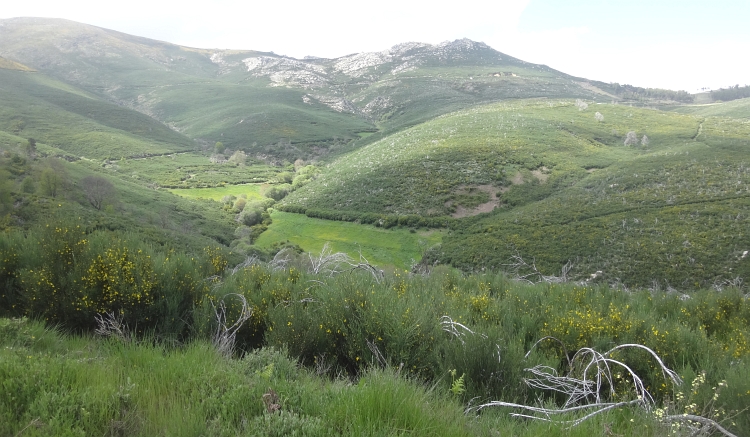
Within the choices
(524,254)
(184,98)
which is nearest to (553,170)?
(524,254)

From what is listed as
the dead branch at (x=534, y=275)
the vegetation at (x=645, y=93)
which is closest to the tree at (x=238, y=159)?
the dead branch at (x=534, y=275)

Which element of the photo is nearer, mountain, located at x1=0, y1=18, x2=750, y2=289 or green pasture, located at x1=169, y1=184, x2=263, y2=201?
mountain, located at x1=0, y1=18, x2=750, y2=289

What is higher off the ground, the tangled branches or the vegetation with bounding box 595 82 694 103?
the vegetation with bounding box 595 82 694 103

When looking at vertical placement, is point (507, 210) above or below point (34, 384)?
below

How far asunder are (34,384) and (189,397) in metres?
1.08

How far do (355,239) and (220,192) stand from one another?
148 feet

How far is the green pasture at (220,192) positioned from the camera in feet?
252

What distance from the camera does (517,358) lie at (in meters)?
4.05

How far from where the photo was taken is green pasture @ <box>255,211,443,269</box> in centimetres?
4419

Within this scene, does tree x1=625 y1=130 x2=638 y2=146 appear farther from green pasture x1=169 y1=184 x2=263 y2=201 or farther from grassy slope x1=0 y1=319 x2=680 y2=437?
grassy slope x1=0 y1=319 x2=680 y2=437

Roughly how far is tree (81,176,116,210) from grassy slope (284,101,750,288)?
26464 mm

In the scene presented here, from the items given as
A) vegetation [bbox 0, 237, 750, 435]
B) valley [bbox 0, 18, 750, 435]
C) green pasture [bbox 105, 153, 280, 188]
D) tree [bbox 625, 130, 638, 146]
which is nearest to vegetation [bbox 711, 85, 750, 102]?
valley [bbox 0, 18, 750, 435]

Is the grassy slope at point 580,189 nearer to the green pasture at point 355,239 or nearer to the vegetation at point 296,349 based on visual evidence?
the green pasture at point 355,239

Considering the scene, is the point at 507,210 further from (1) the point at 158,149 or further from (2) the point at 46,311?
(1) the point at 158,149
